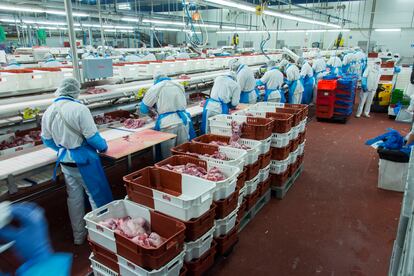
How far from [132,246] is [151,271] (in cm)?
22

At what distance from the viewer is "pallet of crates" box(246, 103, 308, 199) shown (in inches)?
164

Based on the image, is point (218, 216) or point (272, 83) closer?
point (218, 216)

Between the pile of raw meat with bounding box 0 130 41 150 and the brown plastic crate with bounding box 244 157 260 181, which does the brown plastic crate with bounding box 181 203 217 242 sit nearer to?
the brown plastic crate with bounding box 244 157 260 181

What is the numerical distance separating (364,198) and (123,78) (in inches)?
183

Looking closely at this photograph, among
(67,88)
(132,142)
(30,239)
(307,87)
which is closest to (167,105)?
(132,142)

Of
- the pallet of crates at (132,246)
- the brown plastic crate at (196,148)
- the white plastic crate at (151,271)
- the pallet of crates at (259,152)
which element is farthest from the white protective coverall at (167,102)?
the white plastic crate at (151,271)

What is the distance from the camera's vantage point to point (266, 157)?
3990 mm

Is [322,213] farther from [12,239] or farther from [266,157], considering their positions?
[12,239]

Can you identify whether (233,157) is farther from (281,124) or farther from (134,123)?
(134,123)

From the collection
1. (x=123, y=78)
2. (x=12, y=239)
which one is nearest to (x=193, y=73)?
(x=123, y=78)

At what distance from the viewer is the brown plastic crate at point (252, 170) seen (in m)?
3.53

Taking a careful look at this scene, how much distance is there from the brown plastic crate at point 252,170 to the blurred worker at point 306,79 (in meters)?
6.24

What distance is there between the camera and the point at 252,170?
3586mm

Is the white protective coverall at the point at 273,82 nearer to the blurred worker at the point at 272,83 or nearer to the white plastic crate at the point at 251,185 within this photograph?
the blurred worker at the point at 272,83
